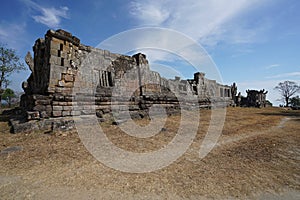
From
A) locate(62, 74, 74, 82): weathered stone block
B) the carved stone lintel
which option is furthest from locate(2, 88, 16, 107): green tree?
locate(62, 74, 74, 82): weathered stone block

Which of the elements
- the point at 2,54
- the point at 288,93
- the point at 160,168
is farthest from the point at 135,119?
the point at 288,93

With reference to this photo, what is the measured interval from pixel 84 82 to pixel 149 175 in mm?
5758

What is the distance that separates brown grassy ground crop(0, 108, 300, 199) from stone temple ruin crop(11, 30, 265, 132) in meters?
1.43

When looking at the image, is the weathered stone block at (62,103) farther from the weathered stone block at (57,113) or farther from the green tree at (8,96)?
the green tree at (8,96)

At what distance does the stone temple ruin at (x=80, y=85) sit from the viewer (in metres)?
5.87

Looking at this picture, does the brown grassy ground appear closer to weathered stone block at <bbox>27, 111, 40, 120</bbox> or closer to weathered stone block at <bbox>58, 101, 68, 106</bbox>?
weathered stone block at <bbox>27, 111, 40, 120</bbox>

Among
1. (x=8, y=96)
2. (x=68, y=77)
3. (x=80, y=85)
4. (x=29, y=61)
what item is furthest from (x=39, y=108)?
(x=8, y=96)

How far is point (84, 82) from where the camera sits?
7.34m

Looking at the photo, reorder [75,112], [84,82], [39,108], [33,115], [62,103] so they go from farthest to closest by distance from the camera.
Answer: [84,82] → [75,112] → [62,103] → [39,108] → [33,115]

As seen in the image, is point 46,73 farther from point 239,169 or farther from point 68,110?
point 239,169

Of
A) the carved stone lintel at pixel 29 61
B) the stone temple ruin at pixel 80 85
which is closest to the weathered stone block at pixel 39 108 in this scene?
the stone temple ruin at pixel 80 85

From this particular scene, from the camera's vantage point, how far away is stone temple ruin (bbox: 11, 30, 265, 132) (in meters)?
5.87

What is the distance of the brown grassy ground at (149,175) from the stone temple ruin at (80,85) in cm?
143

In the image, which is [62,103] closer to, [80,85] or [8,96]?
[80,85]
